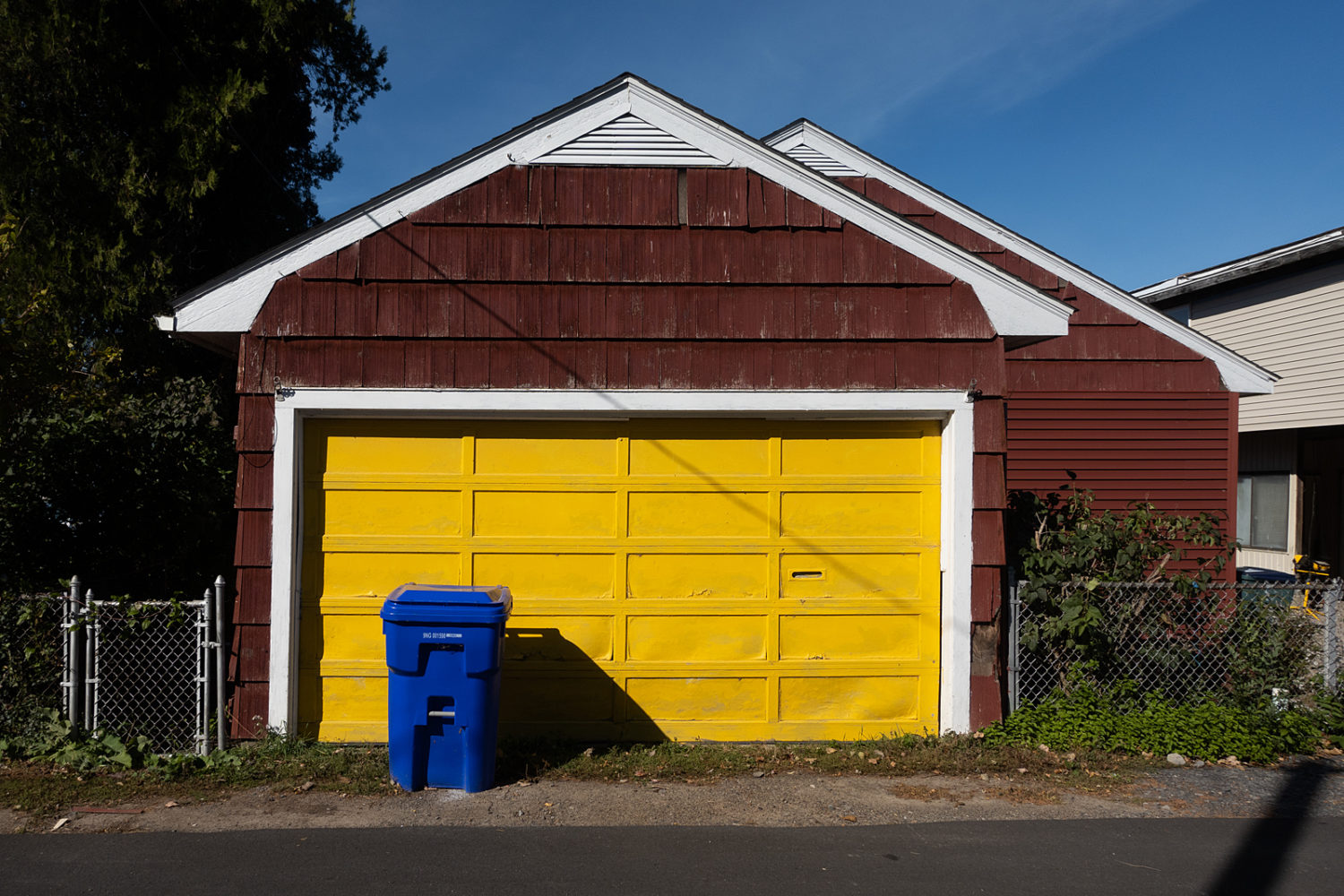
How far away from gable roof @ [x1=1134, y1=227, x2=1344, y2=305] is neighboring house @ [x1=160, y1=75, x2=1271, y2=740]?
9631mm

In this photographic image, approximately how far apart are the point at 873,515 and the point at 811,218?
204 cm

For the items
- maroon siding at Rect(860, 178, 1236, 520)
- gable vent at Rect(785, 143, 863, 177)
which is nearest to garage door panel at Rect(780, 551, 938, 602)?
maroon siding at Rect(860, 178, 1236, 520)

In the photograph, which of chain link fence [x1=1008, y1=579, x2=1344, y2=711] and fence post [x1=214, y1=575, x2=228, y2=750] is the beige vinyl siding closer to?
chain link fence [x1=1008, y1=579, x2=1344, y2=711]

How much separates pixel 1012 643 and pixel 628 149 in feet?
13.6

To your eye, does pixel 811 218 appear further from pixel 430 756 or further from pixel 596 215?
pixel 430 756

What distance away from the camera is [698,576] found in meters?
5.88

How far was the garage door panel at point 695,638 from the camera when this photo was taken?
5.83 metres

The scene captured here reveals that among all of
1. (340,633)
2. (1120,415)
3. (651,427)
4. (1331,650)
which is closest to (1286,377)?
(1120,415)

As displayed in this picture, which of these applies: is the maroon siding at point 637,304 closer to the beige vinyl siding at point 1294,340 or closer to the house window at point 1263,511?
the beige vinyl siding at point 1294,340

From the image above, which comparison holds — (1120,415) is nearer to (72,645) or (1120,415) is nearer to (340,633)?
(340,633)

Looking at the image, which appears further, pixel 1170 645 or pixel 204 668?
pixel 1170 645

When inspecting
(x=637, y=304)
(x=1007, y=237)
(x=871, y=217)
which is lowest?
(x=637, y=304)

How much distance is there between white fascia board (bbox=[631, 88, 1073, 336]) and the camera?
582 cm

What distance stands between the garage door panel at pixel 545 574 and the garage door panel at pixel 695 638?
0.34 meters
